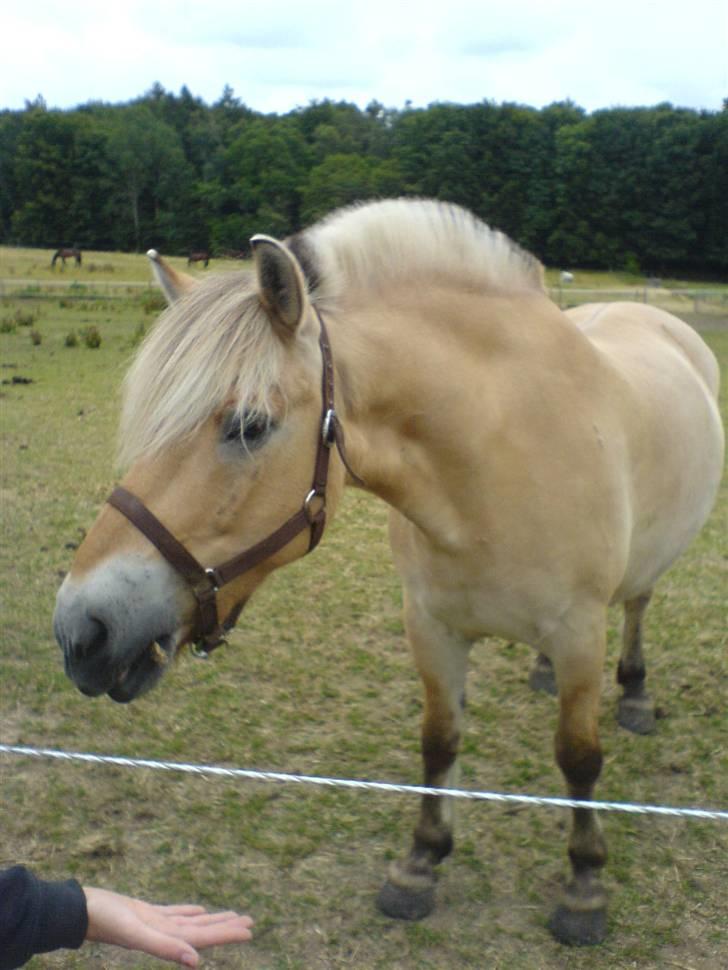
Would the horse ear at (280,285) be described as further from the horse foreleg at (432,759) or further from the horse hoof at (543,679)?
the horse hoof at (543,679)

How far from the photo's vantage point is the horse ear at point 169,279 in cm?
223

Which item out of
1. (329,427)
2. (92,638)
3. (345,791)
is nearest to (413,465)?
(329,427)

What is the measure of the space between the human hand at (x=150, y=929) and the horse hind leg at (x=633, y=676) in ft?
8.85

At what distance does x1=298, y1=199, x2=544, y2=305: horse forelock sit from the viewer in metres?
2.18

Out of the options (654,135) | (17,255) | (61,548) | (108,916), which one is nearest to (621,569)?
(108,916)

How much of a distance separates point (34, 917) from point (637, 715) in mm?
3106

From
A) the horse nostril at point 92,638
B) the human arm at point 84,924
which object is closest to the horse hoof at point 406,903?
the human arm at point 84,924

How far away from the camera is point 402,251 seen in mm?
2307

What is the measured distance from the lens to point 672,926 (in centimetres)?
284

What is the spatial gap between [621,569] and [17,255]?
32415 millimetres

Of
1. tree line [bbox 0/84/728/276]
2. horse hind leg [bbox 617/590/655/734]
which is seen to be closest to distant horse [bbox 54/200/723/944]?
tree line [bbox 0/84/728/276]

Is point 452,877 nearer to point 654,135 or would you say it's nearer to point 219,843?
point 219,843

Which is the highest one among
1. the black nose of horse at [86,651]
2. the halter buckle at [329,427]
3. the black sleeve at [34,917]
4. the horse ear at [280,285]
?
the horse ear at [280,285]

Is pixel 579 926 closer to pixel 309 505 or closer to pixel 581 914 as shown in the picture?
pixel 581 914
